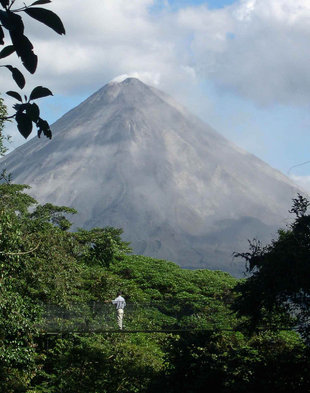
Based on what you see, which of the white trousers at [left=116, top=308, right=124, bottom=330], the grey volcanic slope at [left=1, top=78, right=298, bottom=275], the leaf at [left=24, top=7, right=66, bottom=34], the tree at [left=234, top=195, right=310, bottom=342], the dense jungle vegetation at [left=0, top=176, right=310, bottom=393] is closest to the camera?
the leaf at [left=24, top=7, right=66, bottom=34]

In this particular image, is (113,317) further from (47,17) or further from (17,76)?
(47,17)

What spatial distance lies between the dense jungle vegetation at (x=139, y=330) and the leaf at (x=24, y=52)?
471 centimetres

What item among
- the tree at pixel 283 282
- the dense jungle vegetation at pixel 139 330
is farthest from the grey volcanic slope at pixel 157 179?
the tree at pixel 283 282

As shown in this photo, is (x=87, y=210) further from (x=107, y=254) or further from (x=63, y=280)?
(x=63, y=280)

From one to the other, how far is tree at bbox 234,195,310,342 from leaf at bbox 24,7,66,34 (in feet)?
22.6

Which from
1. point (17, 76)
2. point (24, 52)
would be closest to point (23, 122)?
point (17, 76)

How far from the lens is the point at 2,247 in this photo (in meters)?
10.5

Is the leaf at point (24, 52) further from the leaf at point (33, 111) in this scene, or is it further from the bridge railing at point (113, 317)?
the bridge railing at point (113, 317)

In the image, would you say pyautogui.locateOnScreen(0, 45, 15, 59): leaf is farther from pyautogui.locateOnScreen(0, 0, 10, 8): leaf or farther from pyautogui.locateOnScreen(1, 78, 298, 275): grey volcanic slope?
pyautogui.locateOnScreen(1, 78, 298, 275): grey volcanic slope

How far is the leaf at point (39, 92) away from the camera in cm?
199

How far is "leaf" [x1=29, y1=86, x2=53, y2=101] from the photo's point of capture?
1992 millimetres

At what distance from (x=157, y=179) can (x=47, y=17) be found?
152499 mm

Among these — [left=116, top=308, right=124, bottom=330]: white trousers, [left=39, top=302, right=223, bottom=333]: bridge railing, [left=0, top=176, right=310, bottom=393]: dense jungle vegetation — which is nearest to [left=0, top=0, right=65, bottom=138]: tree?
[left=0, top=176, right=310, bottom=393]: dense jungle vegetation

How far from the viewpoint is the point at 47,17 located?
180 cm
